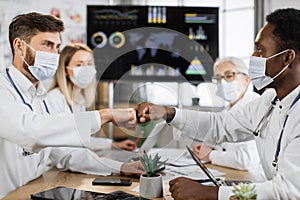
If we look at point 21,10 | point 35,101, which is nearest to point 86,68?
point 21,10

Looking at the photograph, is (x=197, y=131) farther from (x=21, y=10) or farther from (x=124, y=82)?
(x=124, y=82)

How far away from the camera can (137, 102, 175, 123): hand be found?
76.8 inches

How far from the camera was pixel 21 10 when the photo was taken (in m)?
3.60

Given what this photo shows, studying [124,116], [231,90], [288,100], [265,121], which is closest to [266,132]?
[265,121]

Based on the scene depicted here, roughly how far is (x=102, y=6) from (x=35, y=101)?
2224mm

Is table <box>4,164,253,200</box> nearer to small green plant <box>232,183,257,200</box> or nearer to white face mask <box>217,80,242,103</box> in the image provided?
small green plant <box>232,183,257,200</box>

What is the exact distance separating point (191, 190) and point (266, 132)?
1.75 ft

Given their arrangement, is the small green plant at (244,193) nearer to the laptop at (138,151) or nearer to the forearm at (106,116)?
the forearm at (106,116)

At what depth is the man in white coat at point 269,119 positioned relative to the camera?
1.55 m

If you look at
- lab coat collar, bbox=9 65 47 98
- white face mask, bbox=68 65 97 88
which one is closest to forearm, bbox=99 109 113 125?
lab coat collar, bbox=9 65 47 98

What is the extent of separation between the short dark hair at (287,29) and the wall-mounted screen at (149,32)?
235 centimetres

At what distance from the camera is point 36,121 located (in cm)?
174

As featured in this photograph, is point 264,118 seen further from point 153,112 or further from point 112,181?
point 112,181

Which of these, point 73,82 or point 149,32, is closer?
point 73,82
